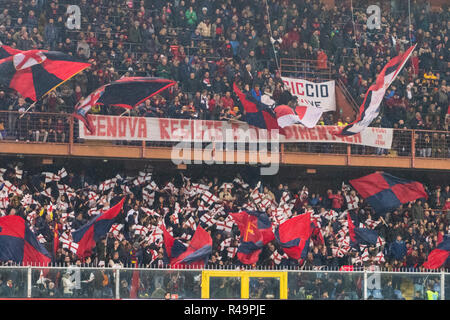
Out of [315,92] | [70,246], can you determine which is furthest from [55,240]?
[315,92]

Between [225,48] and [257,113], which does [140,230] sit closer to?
[257,113]

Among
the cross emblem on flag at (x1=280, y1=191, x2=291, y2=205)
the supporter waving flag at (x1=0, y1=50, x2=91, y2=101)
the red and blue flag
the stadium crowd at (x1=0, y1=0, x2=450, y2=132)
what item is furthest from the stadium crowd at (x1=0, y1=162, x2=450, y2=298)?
the supporter waving flag at (x1=0, y1=50, x2=91, y2=101)

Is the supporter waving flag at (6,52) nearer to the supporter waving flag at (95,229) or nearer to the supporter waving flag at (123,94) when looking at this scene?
the supporter waving flag at (123,94)

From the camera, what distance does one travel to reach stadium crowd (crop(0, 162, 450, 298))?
22625mm

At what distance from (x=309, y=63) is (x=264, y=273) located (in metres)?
12.0

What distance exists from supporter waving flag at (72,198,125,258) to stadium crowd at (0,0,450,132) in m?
4.53

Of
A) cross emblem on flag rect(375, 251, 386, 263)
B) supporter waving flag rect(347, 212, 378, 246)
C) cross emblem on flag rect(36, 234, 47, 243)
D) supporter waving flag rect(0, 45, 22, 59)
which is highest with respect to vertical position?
supporter waving flag rect(0, 45, 22, 59)

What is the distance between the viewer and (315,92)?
2775 cm

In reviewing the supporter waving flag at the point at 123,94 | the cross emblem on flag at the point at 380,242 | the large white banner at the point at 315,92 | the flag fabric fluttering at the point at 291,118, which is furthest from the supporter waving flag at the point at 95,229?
the large white banner at the point at 315,92

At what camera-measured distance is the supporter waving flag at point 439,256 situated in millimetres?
23094

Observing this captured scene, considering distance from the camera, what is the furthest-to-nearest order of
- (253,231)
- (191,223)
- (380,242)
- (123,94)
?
(380,242) → (191,223) → (123,94) → (253,231)

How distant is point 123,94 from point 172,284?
663 centimetres

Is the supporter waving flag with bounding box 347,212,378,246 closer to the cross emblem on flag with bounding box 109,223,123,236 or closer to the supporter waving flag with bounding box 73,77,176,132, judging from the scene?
the cross emblem on flag with bounding box 109,223,123,236

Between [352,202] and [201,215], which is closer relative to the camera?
[201,215]
